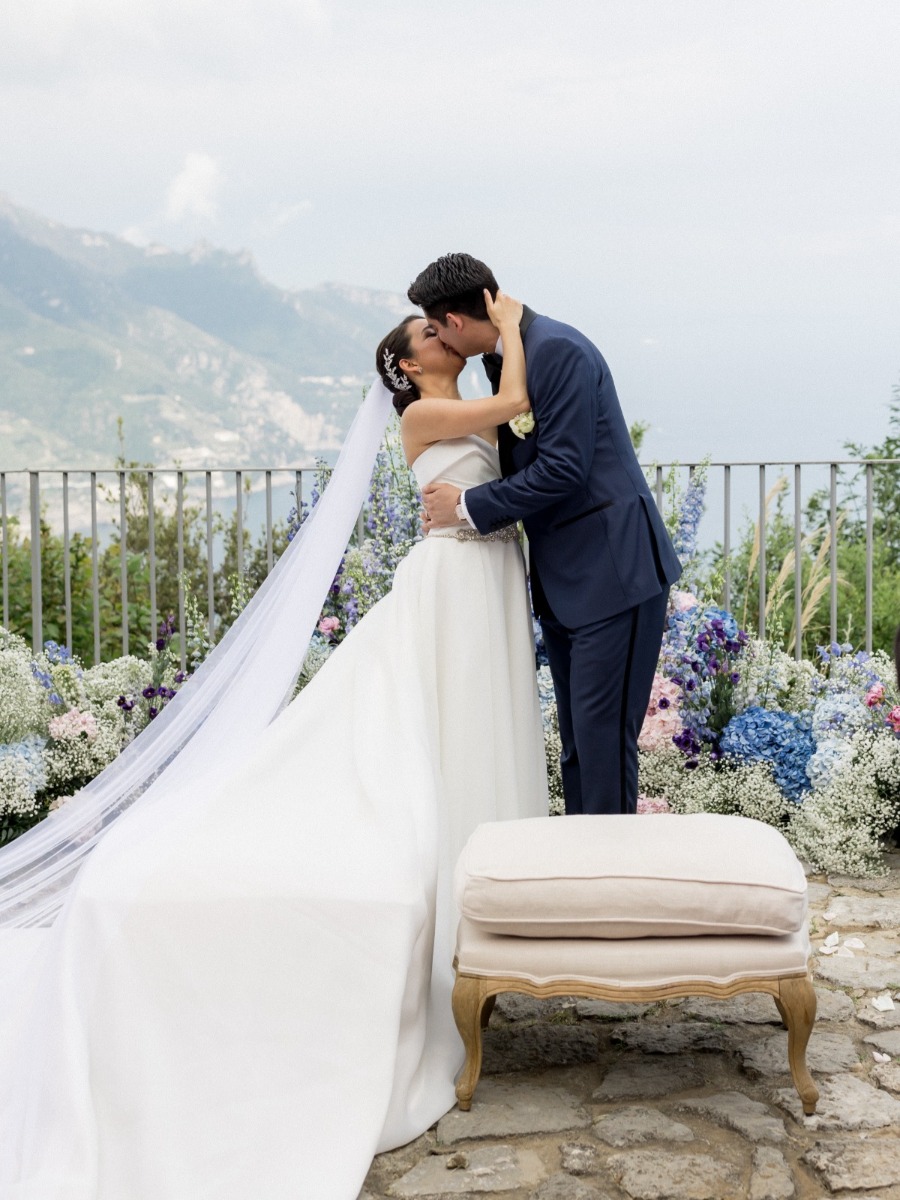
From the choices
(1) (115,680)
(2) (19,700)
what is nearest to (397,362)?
(2) (19,700)

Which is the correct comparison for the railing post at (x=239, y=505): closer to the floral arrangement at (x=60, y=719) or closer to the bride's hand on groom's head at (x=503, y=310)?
the floral arrangement at (x=60, y=719)

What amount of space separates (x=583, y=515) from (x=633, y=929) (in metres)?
1.11

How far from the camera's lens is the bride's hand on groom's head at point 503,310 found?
3.18 meters

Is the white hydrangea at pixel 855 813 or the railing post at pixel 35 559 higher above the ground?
the railing post at pixel 35 559

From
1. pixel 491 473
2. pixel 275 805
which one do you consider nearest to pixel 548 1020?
pixel 275 805

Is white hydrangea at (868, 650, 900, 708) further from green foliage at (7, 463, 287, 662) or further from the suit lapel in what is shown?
green foliage at (7, 463, 287, 662)

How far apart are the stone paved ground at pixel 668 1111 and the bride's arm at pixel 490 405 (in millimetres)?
1502

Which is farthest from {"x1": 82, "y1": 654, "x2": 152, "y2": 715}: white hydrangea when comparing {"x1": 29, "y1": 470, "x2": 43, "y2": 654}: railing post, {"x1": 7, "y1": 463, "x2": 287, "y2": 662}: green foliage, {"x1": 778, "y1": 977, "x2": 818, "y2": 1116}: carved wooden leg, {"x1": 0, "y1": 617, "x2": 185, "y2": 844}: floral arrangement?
{"x1": 778, "y1": 977, "x2": 818, "y2": 1116}: carved wooden leg

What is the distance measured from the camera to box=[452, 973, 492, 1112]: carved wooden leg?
8.27 ft

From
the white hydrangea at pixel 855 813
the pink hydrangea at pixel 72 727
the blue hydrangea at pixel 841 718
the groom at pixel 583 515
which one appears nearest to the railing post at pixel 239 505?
the pink hydrangea at pixel 72 727

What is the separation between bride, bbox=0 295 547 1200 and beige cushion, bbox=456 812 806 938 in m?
0.22

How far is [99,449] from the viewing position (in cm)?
2672

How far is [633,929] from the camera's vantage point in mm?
2508

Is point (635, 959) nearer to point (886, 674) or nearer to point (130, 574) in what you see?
point (886, 674)
